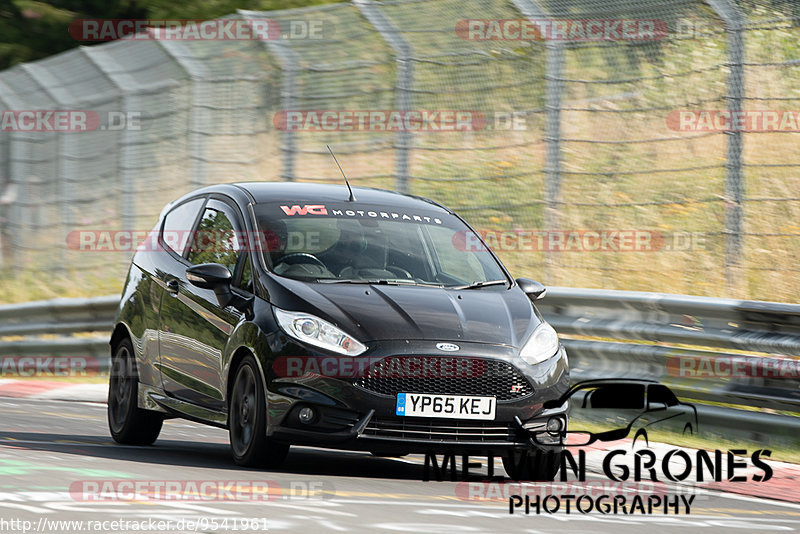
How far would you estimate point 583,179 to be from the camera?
1309 centimetres

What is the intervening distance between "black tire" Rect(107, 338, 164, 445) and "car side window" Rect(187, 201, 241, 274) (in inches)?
39.7

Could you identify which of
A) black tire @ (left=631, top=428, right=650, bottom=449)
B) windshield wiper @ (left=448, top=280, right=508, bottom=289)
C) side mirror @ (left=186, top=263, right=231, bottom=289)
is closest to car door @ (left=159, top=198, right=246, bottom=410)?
side mirror @ (left=186, top=263, right=231, bottom=289)

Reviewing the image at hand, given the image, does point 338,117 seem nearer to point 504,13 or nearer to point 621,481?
point 504,13

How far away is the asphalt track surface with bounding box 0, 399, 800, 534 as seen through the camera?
6.38 meters

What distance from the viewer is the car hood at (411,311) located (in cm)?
790

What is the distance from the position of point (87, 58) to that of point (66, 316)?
3.72 metres

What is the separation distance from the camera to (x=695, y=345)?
1055 centimetres

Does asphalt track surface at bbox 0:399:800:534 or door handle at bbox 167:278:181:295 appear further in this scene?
door handle at bbox 167:278:181:295

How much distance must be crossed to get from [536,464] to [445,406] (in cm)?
80

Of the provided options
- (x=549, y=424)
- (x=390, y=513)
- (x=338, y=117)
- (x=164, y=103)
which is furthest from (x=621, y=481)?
(x=164, y=103)

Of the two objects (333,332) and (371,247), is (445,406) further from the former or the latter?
(371,247)

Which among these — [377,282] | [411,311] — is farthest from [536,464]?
[377,282]

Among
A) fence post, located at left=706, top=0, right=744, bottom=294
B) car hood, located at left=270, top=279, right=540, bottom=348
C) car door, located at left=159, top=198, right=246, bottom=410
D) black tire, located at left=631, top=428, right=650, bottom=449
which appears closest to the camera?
car hood, located at left=270, top=279, right=540, bottom=348

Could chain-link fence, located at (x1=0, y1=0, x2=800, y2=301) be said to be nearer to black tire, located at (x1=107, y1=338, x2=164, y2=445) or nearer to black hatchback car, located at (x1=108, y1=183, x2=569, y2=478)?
black hatchback car, located at (x1=108, y1=183, x2=569, y2=478)
